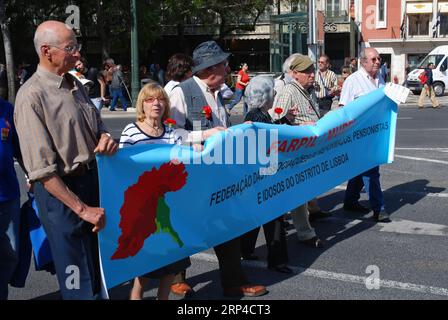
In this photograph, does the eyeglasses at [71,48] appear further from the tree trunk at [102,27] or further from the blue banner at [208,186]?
the tree trunk at [102,27]

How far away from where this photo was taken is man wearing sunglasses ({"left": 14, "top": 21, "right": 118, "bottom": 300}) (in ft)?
11.3

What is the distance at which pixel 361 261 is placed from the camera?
589 cm

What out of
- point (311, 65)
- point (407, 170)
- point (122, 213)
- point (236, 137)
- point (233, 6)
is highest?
point (233, 6)

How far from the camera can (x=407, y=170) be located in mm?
10234

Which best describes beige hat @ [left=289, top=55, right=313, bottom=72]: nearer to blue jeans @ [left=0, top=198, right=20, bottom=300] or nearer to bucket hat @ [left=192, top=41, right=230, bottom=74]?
bucket hat @ [left=192, top=41, right=230, bottom=74]

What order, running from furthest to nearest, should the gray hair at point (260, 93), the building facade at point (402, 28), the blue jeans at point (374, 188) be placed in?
the building facade at point (402, 28), the blue jeans at point (374, 188), the gray hair at point (260, 93)

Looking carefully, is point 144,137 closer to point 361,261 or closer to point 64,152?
point 64,152

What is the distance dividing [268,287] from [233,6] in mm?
34568

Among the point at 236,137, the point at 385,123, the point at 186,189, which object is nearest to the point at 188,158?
the point at 186,189

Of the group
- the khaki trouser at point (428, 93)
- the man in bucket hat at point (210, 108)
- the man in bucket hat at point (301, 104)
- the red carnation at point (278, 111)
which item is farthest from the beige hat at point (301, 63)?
the khaki trouser at point (428, 93)

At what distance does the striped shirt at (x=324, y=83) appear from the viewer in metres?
10.1

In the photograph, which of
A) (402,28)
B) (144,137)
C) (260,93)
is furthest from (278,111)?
(402,28)

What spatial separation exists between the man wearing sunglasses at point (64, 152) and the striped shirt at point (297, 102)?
113 inches
